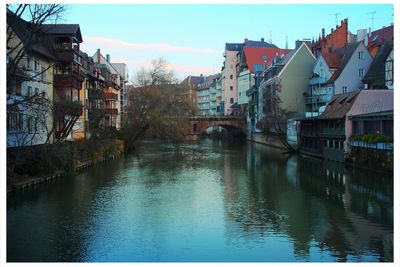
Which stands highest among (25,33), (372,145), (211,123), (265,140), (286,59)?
(286,59)

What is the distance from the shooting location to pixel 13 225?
645 inches

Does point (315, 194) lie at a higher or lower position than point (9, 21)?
lower

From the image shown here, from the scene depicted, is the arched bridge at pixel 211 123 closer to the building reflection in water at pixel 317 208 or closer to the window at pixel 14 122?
the building reflection in water at pixel 317 208

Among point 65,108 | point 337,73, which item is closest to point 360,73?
point 337,73

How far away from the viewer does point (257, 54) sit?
263 ft

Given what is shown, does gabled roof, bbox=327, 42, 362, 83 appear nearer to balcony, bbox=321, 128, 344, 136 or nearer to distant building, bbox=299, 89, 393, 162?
distant building, bbox=299, 89, 393, 162

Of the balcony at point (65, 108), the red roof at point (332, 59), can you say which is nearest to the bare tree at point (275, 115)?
the red roof at point (332, 59)

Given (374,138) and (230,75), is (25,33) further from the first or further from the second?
(230,75)

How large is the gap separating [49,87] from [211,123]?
4302 centimetres

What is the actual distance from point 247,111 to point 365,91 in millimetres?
40912

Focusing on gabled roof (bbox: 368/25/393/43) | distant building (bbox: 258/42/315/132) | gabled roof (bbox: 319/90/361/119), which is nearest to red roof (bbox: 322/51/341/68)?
distant building (bbox: 258/42/315/132)

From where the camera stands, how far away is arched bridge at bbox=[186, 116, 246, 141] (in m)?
74.6

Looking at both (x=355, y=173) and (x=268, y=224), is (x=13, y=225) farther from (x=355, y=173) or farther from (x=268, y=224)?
(x=355, y=173)
